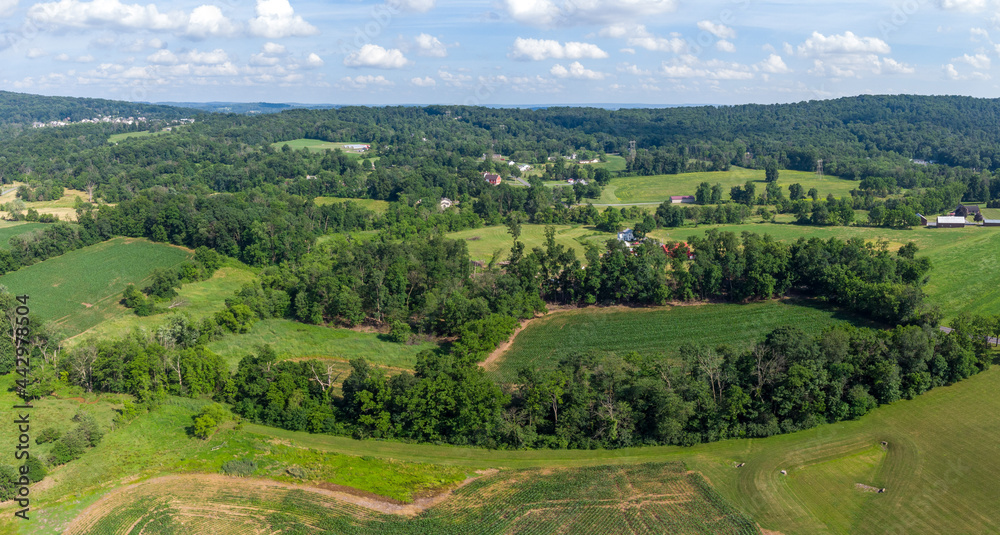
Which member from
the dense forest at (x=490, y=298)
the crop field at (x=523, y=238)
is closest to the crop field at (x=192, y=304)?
the dense forest at (x=490, y=298)

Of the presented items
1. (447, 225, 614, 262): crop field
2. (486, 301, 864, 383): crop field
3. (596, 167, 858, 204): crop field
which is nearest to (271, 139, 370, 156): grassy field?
(596, 167, 858, 204): crop field

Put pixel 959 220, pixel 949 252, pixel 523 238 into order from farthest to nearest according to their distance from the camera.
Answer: pixel 523 238 → pixel 959 220 → pixel 949 252

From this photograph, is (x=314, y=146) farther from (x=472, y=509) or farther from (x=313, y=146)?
(x=472, y=509)

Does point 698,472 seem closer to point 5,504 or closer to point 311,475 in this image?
point 311,475

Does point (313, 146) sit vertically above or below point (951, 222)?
above

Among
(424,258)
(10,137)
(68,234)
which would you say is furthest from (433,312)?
(10,137)

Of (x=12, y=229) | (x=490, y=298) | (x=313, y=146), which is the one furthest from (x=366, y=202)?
(x=313, y=146)

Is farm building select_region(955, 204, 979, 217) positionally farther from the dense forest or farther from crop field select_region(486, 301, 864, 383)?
crop field select_region(486, 301, 864, 383)

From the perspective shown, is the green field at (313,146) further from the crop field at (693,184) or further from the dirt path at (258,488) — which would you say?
the dirt path at (258,488)
